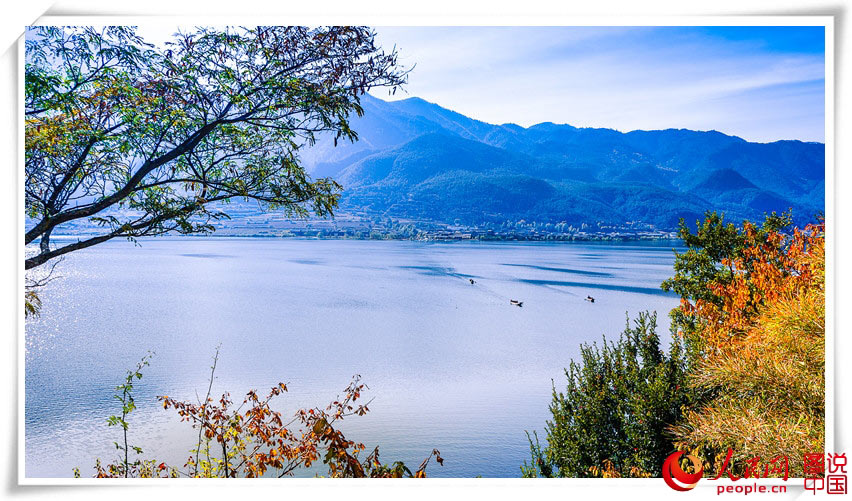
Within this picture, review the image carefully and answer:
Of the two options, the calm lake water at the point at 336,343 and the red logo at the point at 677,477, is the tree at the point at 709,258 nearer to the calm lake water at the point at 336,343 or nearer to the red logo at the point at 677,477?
the calm lake water at the point at 336,343

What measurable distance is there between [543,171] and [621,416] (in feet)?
37.6

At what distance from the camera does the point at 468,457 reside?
638 centimetres

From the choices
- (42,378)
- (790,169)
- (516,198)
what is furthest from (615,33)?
(42,378)

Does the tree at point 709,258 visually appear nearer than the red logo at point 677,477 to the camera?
No

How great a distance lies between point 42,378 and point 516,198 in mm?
9991

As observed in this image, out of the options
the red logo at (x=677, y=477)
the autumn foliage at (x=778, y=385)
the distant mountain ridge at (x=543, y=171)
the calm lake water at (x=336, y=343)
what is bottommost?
the calm lake water at (x=336, y=343)

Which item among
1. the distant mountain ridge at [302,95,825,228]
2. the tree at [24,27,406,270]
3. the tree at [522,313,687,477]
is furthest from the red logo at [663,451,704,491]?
the distant mountain ridge at [302,95,825,228]

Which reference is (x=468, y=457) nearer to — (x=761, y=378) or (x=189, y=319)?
(x=761, y=378)

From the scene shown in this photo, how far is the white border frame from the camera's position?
2311 mm

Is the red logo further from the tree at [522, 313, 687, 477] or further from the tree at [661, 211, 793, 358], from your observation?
the tree at [661, 211, 793, 358]

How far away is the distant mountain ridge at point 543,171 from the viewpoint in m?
9.70
